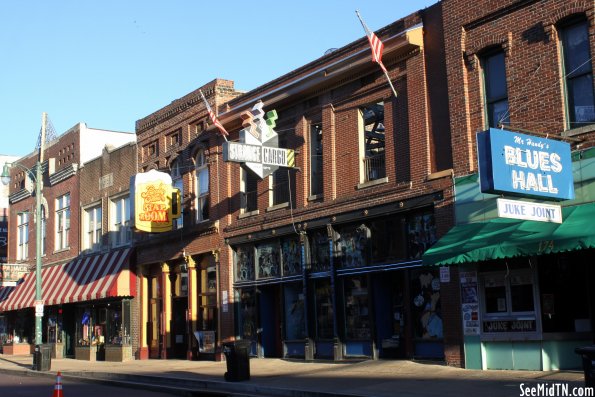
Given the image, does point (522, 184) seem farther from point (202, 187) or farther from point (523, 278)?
→ point (202, 187)

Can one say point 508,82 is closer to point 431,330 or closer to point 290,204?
point 431,330

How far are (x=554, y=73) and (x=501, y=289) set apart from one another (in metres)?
5.04

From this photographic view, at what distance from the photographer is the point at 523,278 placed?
54.1 ft

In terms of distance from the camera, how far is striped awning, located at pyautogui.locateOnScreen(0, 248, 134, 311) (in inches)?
1219

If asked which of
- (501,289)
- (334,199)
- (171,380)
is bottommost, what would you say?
(171,380)

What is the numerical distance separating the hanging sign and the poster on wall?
7363mm

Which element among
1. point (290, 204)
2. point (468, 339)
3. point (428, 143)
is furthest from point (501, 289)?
point (290, 204)

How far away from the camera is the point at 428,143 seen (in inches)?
744

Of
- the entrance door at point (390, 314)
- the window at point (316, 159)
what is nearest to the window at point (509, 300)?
the entrance door at point (390, 314)

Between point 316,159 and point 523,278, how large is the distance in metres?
8.49

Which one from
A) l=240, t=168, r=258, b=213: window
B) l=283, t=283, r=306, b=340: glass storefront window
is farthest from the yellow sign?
l=283, t=283, r=306, b=340: glass storefront window

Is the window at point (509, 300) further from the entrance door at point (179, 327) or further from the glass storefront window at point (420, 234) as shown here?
the entrance door at point (179, 327)

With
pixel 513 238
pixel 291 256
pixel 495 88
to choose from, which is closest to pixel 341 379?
pixel 513 238

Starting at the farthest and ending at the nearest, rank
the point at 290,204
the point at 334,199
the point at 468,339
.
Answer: the point at 290,204, the point at 334,199, the point at 468,339
